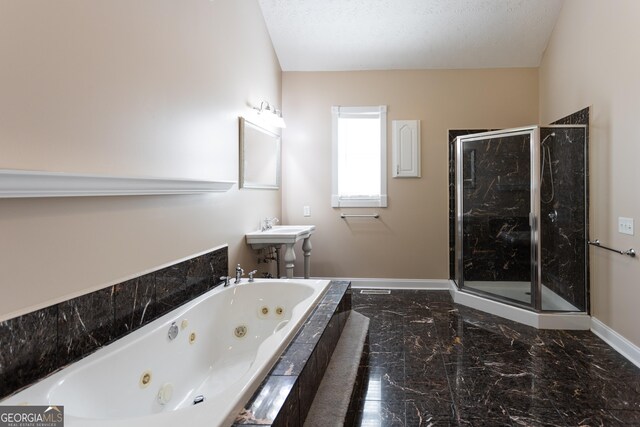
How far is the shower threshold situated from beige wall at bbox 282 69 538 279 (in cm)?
66

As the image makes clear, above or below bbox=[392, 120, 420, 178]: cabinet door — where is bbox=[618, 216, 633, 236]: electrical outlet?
below

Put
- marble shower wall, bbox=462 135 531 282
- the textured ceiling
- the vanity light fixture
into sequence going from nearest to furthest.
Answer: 1. marble shower wall, bbox=462 135 531 282
2. the vanity light fixture
3. the textured ceiling

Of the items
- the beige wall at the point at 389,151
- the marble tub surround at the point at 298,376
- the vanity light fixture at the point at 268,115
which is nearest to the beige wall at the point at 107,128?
the vanity light fixture at the point at 268,115

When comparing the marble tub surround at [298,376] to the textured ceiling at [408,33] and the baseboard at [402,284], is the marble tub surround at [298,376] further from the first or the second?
the textured ceiling at [408,33]

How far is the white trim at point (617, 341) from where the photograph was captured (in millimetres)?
2489

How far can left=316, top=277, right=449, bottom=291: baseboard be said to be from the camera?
4.38 m

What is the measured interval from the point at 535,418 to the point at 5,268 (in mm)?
2401

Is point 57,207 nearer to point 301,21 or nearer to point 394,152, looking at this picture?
point 301,21

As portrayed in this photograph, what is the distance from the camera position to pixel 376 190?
445 centimetres

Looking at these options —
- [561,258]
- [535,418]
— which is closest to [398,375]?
[535,418]

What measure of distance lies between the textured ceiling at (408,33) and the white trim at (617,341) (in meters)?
2.86

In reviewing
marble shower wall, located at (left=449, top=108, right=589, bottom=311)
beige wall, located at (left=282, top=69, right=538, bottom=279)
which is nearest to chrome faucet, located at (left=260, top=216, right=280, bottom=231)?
beige wall, located at (left=282, top=69, right=538, bottom=279)

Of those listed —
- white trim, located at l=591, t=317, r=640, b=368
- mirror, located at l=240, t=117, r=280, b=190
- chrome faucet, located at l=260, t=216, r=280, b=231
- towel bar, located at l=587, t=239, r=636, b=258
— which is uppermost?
mirror, located at l=240, t=117, r=280, b=190

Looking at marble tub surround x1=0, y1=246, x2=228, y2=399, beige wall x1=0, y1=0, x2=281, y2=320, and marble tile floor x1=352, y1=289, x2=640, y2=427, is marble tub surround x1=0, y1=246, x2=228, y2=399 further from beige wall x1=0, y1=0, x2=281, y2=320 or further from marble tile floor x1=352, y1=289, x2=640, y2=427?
marble tile floor x1=352, y1=289, x2=640, y2=427
